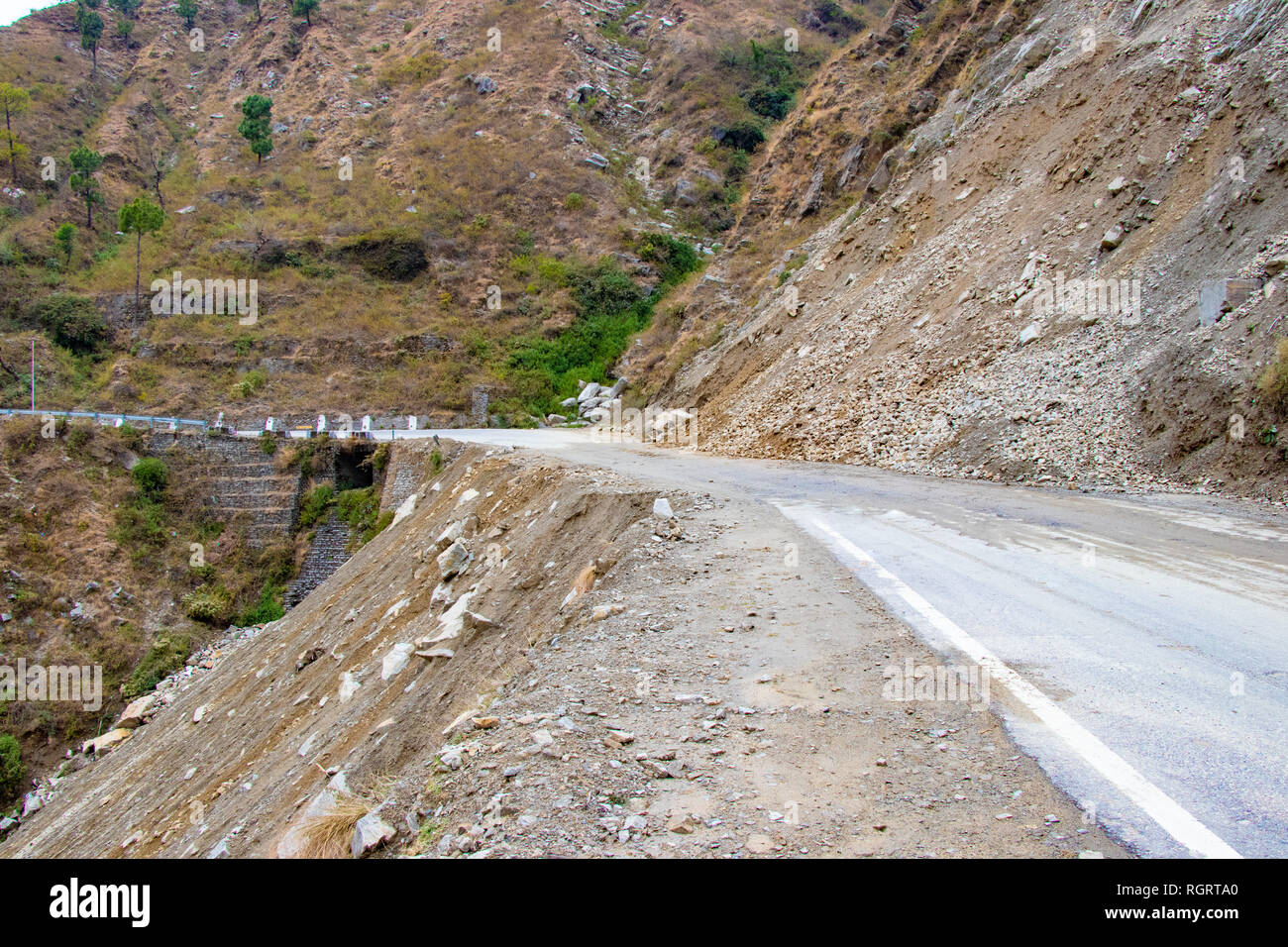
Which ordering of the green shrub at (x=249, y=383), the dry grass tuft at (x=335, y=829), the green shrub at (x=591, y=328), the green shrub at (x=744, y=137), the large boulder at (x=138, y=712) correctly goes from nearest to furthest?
1. the dry grass tuft at (x=335, y=829)
2. the large boulder at (x=138, y=712)
3. the green shrub at (x=249, y=383)
4. the green shrub at (x=591, y=328)
5. the green shrub at (x=744, y=137)

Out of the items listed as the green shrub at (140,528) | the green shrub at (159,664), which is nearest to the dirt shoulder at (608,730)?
the green shrub at (159,664)

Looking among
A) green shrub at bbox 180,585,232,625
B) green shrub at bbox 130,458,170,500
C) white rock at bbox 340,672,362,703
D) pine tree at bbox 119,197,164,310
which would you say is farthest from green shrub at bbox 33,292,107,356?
white rock at bbox 340,672,362,703

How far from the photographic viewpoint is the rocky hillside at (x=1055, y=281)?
1057 centimetres

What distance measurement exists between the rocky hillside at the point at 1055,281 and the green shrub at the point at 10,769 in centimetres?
1849

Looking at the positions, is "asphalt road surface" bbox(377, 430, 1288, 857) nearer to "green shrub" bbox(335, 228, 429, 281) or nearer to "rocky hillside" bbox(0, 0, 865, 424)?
"rocky hillside" bbox(0, 0, 865, 424)

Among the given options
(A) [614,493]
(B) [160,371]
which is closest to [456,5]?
(B) [160,371]

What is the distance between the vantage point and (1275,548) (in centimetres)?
661

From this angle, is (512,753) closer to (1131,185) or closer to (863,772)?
(863,772)

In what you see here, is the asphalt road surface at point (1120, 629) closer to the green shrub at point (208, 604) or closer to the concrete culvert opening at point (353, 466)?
the concrete culvert opening at point (353, 466)

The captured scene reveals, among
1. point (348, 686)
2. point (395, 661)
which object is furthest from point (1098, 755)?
point (348, 686)

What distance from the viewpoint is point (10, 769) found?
18.0 metres

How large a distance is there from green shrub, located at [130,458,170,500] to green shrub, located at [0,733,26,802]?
882 cm

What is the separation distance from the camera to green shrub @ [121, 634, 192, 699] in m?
20.4

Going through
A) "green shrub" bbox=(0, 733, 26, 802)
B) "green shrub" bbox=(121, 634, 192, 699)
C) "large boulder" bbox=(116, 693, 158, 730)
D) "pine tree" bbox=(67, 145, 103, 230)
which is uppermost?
"pine tree" bbox=(67, 145, 103, 230)
